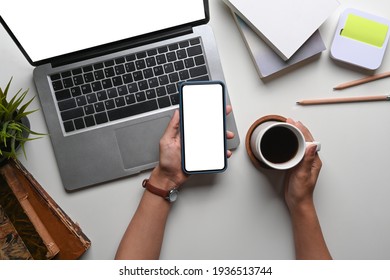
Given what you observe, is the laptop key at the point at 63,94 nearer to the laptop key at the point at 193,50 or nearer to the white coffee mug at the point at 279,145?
the laptop key at the point at 193,50

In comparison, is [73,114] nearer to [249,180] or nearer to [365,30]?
[249,180]

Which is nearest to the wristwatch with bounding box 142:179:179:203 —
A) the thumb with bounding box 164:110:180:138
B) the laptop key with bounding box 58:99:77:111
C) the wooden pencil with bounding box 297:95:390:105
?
the thumb with bounding box 164:110:180:138

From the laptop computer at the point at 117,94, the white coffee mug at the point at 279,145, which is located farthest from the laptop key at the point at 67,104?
the white coffee mug at the point at 279,145

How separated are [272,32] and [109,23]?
316 millimetres

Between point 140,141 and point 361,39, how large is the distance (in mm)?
499

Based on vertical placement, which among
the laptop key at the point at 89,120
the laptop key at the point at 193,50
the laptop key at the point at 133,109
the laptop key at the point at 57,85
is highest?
the laptop key at the point at 193,50

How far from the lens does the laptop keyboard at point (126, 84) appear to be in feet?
2.62

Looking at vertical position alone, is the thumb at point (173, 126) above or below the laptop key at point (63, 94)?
below

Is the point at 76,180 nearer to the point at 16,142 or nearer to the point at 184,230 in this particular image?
the point at 16,142

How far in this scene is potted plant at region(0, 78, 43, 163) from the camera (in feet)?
2.32

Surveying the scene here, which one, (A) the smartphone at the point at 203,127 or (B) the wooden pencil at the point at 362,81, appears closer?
(A) the smartphone at the point at 203,127

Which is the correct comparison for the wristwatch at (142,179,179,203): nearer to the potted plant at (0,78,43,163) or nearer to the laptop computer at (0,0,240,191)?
the laptop computer at (0,0,240,191)

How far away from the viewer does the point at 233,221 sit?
0.83 meters

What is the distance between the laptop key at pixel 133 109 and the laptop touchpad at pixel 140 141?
0.03m
